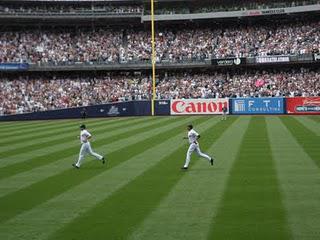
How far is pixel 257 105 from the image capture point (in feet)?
188

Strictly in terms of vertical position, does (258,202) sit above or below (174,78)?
below

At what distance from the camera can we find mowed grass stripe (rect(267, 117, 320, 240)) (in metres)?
11.6

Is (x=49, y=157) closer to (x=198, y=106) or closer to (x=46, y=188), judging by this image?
(x=46, y=188)

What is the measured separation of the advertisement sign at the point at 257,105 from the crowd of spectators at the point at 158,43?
29.9 ft

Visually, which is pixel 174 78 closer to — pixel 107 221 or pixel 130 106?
pixel 130 106

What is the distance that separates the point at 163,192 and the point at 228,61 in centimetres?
4993

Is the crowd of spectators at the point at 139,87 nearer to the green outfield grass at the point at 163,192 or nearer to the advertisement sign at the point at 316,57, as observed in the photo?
the advertisement sign at the point at 316,57

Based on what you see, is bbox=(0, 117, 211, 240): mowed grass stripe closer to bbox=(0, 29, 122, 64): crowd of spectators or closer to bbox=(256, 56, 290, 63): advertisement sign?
bbox=(256, 56, 290, 63): advertisement sign

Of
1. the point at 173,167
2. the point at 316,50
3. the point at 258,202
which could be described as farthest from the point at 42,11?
the point at 258,202

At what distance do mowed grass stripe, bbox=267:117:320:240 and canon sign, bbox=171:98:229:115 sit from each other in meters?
30.0

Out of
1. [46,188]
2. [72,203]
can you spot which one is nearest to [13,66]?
[46,188]

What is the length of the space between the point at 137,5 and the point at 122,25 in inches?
131

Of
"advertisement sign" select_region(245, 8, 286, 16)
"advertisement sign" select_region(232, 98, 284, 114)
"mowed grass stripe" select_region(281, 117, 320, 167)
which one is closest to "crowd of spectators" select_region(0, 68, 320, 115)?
"advertisement sign" select_region(232, 98, 284, 114)

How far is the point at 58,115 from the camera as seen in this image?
5800 cm
